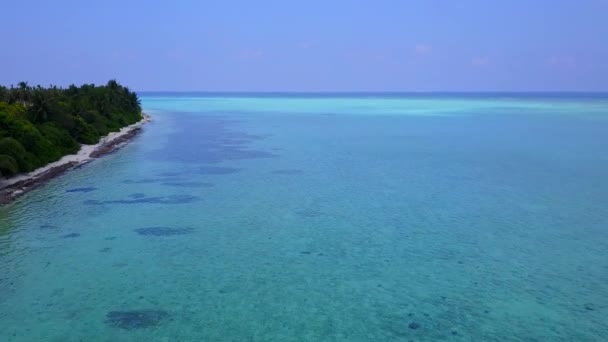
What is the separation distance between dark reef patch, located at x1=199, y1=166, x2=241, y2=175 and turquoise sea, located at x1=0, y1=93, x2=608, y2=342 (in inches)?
2.4

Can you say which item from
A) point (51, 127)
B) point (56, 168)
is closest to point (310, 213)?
point (56, 168)

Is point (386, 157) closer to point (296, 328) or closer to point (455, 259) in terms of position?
point (455, 259)

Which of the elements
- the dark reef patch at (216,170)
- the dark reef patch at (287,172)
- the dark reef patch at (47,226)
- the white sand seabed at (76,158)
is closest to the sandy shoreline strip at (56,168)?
the white sand seabed at (76,158)

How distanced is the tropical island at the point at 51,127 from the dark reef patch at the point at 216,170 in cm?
761

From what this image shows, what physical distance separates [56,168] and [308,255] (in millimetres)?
18769

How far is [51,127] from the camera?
32.1 meters

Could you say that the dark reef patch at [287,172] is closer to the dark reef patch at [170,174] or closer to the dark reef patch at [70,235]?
the dark reef patch at [170,174]

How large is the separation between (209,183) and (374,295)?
15484 millimetres

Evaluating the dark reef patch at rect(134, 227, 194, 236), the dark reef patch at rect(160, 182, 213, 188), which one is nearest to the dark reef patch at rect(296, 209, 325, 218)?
the dark reef patch at rect(134, 227, 194, 236)

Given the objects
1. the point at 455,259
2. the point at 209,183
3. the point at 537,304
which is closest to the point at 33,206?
the point at 209,183

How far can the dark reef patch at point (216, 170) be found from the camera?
96.4 ft

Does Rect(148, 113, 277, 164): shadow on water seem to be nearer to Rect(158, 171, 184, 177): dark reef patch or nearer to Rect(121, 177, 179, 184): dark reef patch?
Rect(158, 171, 184, 177): dark reef patch

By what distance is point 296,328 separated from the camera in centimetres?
1074

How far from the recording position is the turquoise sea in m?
10.9
